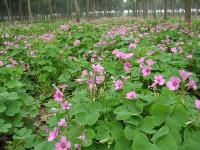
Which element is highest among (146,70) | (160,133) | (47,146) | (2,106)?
(146,70)

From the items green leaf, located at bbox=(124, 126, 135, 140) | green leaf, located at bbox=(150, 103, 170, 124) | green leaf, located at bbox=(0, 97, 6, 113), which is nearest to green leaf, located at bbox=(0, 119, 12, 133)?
green leaf, located at bbox=(0, 97, 6, 113)

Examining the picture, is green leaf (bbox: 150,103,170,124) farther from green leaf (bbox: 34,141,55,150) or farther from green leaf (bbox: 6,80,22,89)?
green leaf (bbox: 6,80,22,89)

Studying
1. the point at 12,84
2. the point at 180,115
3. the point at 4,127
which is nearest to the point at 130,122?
the point at 180,115

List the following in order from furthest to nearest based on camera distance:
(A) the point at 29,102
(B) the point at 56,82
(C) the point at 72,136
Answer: (B) the point at 56,82, (A) the point at 29,102, (C) the point at 72,136

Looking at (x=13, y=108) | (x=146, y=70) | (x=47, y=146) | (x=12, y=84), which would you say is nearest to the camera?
(x=47, y=146)

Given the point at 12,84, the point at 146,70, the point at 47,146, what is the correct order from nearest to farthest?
the point at 47,146 < the point at 146,70 < the point at 12,84

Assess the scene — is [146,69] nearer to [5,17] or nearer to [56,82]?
[56,82]

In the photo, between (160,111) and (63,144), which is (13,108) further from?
(160,111)

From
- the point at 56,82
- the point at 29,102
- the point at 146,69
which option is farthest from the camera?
the point at 56,82

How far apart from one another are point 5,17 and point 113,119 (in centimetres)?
5469

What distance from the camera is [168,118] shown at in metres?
2.26

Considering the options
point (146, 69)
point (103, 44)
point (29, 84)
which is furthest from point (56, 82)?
point (146, 69)

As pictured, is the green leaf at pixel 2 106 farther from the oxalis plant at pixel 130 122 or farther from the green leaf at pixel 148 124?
the green leaf at pixel 148 124

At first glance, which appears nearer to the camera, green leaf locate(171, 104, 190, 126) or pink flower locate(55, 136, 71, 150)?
pink flower locate(55, 136, 71, 150)
